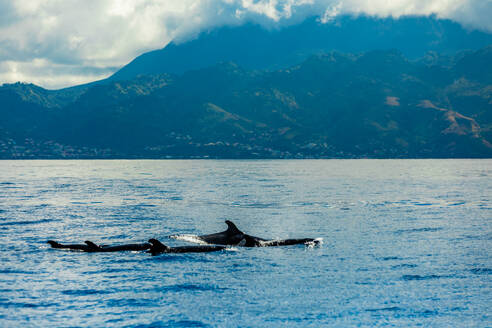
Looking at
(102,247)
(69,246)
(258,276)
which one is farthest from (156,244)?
(258,276)

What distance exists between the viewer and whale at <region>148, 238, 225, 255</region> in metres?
32.6

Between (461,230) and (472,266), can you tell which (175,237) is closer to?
(472,266)

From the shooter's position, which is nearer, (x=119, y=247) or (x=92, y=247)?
(x=92, y=247)

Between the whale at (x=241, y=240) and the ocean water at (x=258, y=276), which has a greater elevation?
the whale at (x=241, y=240)

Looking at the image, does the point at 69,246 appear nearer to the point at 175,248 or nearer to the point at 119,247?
the point at 119,247

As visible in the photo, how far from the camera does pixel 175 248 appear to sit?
34.3 meters

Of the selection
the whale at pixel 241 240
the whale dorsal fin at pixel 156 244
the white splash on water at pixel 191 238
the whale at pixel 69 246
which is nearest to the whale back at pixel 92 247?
the whale at pixel 69 246

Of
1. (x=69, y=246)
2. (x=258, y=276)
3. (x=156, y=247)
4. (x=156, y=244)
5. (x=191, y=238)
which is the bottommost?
(x=258, y=276)

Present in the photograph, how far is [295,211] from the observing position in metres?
59.4

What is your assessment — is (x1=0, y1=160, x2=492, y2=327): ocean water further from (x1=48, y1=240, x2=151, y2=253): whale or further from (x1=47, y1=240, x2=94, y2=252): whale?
(x1=48, y1=240, x2=151, y2=253): whale

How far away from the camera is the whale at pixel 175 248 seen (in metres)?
32.6

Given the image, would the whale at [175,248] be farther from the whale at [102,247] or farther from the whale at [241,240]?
the whale at [102,247]

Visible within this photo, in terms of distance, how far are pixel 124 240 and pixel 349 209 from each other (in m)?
31.8

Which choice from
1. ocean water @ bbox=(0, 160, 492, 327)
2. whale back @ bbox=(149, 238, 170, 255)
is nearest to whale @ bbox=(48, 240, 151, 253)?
ocean water @ bbox=(0, 160, 492, 327)
